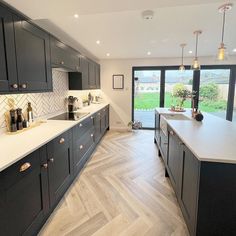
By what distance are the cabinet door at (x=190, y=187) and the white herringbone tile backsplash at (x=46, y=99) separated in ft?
7.02

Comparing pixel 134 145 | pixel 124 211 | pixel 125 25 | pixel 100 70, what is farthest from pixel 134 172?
pixel 100 70

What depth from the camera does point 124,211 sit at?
6.81ft

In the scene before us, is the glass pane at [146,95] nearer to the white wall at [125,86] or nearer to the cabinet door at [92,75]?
the white wall at [125,86]

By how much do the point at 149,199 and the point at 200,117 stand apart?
159 cm

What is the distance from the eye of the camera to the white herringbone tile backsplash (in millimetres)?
2109

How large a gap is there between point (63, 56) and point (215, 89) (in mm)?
4799

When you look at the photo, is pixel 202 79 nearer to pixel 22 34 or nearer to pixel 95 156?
pixel 95 156

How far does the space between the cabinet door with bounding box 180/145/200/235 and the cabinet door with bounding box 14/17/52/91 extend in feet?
6.20

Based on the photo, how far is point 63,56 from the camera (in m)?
2.89

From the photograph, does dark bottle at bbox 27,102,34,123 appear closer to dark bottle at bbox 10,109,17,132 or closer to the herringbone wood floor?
dark bottle at bbox 10,109,17,132

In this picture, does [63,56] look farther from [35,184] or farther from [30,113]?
[35,184]

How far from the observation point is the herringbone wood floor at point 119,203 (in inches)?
71.5

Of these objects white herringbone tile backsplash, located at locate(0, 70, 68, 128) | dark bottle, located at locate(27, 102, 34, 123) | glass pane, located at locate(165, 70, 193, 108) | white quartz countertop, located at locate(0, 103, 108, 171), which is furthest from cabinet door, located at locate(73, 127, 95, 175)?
glass pane, located at locate(165, 70, 193, 108)

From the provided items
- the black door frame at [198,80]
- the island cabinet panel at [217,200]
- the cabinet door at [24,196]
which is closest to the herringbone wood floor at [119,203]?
the cabinet door at [24,196]
